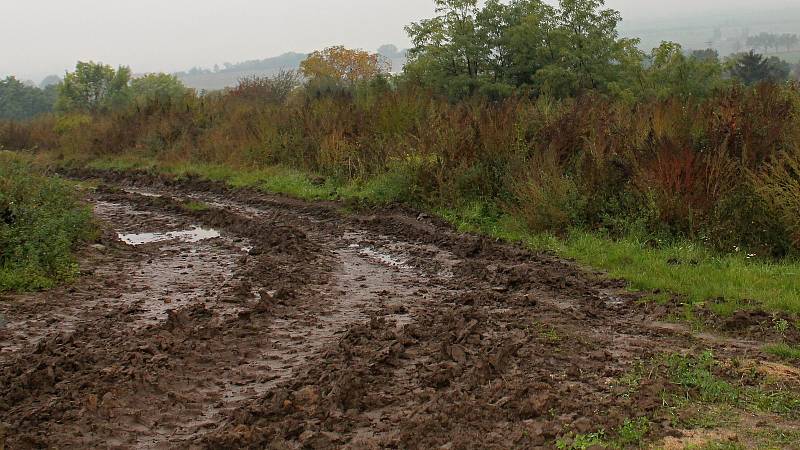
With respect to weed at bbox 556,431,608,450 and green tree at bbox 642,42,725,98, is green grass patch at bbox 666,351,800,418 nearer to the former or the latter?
weed at bbox 556,431,608,450

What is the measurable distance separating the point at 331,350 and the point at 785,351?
368cm

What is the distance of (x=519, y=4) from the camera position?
2914 centimetres

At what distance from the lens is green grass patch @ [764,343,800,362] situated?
594 cm

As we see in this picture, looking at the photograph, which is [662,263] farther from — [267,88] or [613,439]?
[267,88]

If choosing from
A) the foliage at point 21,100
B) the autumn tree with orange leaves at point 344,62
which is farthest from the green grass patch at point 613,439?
the foliage at point 21,100

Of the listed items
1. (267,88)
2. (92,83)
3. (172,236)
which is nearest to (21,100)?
(92,83)

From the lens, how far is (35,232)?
9.70 m

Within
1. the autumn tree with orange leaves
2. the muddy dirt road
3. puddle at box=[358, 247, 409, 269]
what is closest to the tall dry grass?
the muddy dirt road

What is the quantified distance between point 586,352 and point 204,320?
3.73 m

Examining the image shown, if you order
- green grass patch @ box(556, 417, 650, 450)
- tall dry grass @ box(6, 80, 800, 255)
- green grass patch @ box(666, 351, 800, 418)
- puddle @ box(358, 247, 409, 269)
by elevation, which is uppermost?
tall dry grass @ box(6, 80, 800, 255)

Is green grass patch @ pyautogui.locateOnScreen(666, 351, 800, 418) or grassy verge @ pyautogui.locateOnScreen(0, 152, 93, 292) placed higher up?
grassy verge @ pyautogui.locateOnScreen(0, 152, 93, 292)

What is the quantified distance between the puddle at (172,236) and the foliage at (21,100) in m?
84.7

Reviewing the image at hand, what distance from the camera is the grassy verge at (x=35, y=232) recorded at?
30.1ft

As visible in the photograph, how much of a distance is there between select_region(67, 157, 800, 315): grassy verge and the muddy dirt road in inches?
18.3
